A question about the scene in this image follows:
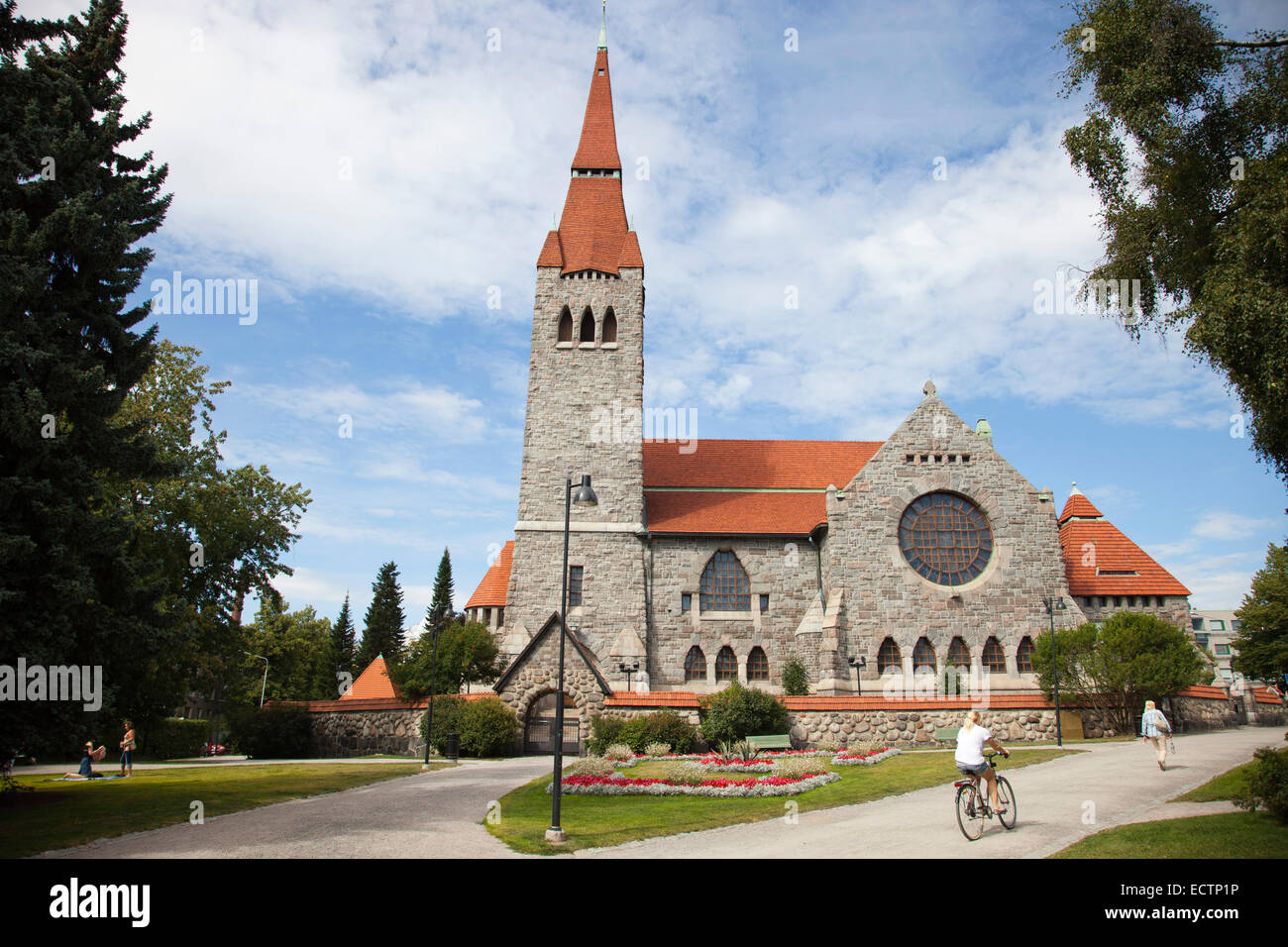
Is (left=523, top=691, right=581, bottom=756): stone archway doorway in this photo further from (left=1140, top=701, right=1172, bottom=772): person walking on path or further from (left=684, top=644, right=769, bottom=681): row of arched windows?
(left=1140, top=701, right=1172, bottom=772): person walking on path

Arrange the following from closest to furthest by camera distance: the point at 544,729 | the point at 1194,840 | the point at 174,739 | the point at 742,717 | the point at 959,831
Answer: the point at 1194,840, the point at 959,831, the point at 742,717, the point at 544,729, the point at 174,739

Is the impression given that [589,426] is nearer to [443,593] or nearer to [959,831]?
[959,831]

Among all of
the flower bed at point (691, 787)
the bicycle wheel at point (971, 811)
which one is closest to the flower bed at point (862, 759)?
the flower bed at point (691, 787)

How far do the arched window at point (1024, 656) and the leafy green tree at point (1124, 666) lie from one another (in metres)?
3.24

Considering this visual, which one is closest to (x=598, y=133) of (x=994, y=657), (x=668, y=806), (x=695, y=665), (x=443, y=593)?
(x=695, y=665)

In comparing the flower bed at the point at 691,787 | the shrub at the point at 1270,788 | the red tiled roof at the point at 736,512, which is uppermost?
the red tiled roof at the point at 736,512

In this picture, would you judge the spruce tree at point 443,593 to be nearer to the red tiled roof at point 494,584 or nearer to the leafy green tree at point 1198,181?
the red tiled roof at point 494,584

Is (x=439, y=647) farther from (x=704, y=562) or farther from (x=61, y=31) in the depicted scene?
(x=61, y=31)

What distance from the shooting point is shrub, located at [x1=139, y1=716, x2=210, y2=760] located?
32.8m

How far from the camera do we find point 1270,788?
9453 mm

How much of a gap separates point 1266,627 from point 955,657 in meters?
19.2

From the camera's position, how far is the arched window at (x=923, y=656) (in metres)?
27.2

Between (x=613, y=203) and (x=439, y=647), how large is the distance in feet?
68.5
